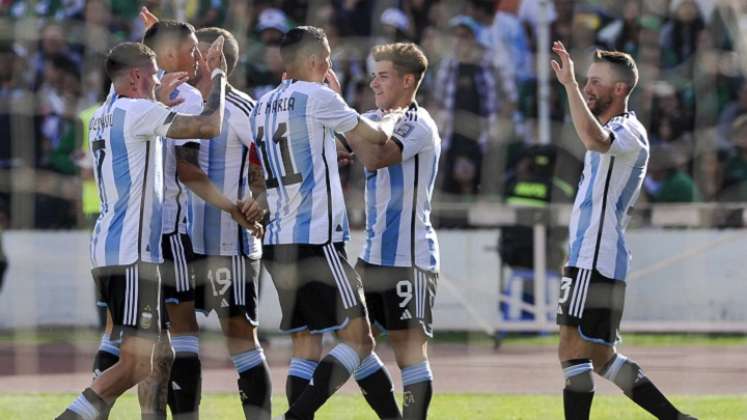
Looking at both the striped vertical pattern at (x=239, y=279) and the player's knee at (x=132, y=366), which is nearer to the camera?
the player's knee at (x=132, y=366)

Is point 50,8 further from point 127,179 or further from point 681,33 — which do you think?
point 127,179

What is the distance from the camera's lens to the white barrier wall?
1241 cm

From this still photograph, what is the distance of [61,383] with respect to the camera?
9.59m

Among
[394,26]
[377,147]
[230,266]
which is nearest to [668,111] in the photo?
[394,26]

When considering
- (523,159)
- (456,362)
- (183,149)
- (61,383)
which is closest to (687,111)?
(523,159)

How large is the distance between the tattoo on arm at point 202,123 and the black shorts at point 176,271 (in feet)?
2.54

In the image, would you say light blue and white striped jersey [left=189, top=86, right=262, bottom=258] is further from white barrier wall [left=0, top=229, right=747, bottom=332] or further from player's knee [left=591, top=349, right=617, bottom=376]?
white barrier wall [left=0, top=229, right=747, bottom=332]

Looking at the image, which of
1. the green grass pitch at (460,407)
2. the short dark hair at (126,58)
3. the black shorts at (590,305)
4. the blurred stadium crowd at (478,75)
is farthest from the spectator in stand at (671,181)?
the short dark hair at (126,58)

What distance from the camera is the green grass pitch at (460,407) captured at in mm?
7957

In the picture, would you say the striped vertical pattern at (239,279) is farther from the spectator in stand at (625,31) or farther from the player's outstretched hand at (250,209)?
the spectator in stand at (625,31)

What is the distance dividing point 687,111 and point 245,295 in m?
6.27

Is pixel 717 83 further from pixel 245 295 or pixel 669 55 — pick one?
pixel 245 295

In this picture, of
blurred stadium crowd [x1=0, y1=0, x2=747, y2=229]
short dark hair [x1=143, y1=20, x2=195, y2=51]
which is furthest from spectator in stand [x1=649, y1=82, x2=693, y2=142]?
short dark hair [x1=143, y1=20, x2=195, y2=51]

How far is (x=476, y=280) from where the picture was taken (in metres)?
12.6
